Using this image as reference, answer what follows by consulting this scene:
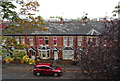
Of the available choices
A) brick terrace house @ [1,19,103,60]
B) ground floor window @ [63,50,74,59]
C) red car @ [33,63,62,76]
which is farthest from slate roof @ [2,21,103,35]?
red car @ [33,63,62,76]

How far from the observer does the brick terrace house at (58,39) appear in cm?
1845

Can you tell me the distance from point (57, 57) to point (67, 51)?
2.25 meters

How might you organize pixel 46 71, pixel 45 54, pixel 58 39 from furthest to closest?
pixel 45 54 < pixel 58 39 < pixel 46 71

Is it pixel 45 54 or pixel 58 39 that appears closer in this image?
Result: pixel 58 39

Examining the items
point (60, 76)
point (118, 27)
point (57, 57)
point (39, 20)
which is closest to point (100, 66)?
point (118, 27)

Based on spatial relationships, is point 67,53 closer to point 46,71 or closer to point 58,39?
point 58,39

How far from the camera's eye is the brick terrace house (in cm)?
1845

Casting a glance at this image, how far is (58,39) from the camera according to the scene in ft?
61.6

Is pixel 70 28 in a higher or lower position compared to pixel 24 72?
higher

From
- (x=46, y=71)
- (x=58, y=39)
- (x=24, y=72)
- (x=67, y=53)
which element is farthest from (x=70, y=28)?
(x=24, y=72)

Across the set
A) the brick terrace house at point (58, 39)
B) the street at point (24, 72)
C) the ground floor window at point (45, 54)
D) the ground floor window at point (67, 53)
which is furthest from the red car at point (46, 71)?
the ground floor window at point (67, 53)

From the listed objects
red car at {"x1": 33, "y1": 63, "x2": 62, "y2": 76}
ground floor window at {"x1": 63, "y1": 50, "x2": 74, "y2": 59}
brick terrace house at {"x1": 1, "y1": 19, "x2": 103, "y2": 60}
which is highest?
brick terrace house at {"x1": 1, "y1": 19, "x2": 103, "y2": 60}

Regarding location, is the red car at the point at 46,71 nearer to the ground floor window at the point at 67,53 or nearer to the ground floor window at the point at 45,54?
the ground floor window at the point at 45,54

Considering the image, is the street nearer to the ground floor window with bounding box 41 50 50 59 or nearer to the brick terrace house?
the brick terrace house
